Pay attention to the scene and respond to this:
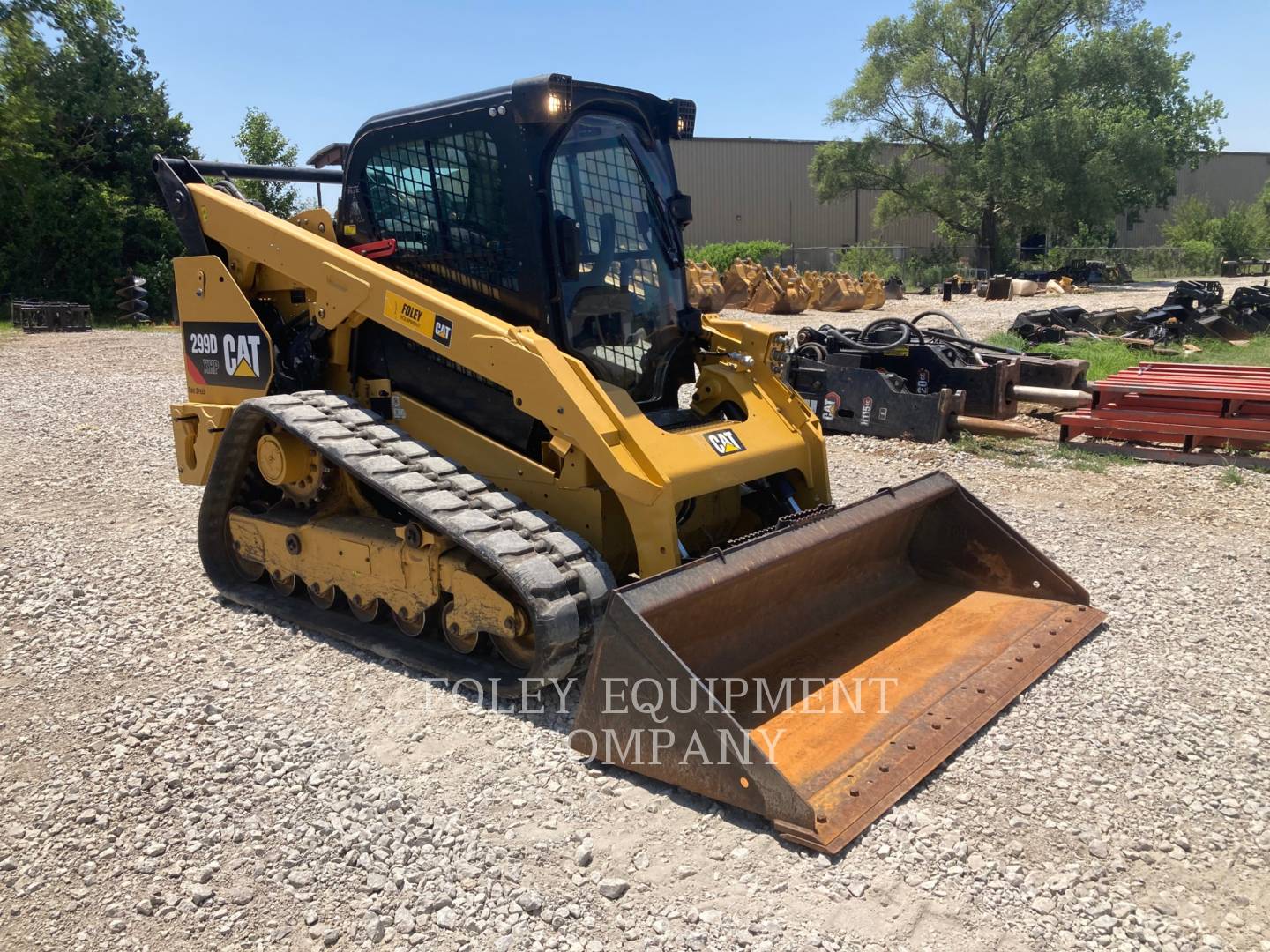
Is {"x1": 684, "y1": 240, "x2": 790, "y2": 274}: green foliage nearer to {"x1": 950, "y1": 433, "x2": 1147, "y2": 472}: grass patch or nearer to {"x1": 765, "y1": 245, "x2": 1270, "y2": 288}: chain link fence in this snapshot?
{"x1": 765, "y1": 245, "x2": 1270, "y2": 288}: chain link fence

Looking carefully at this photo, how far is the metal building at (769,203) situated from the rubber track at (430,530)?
34.8 meters

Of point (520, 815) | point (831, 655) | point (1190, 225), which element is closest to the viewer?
point (520, 815)

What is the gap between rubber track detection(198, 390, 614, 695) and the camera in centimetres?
385

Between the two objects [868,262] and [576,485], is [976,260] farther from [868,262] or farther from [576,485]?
[576,485]

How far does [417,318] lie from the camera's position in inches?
180

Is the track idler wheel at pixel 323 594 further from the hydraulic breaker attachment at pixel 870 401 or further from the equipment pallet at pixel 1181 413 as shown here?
the equipment pallet at pixel 1181 413

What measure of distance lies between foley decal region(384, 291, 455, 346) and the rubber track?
52 cm

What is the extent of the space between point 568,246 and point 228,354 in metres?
2.24

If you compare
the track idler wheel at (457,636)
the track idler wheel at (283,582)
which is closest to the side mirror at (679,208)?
the track idler wheel at (457,636)

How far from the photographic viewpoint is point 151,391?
13.0 metres

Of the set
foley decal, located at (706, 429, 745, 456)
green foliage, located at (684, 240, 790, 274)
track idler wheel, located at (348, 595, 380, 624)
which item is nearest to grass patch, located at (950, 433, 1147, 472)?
foley decal, located at (706, 429, 745, 456)

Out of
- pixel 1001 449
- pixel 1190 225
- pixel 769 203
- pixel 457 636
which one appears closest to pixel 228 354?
pixel 457 636

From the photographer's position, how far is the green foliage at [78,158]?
2342 centimetres

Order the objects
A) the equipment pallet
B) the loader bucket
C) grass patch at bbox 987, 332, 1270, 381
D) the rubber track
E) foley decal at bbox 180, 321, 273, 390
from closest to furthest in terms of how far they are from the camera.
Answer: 1. the loader bucket
2. the rubber track
3. foley decal at bbox 180, 321, 273, 390
4. the equipment pallet
5. grass patch at bbox 987, 332, 1270, 381
